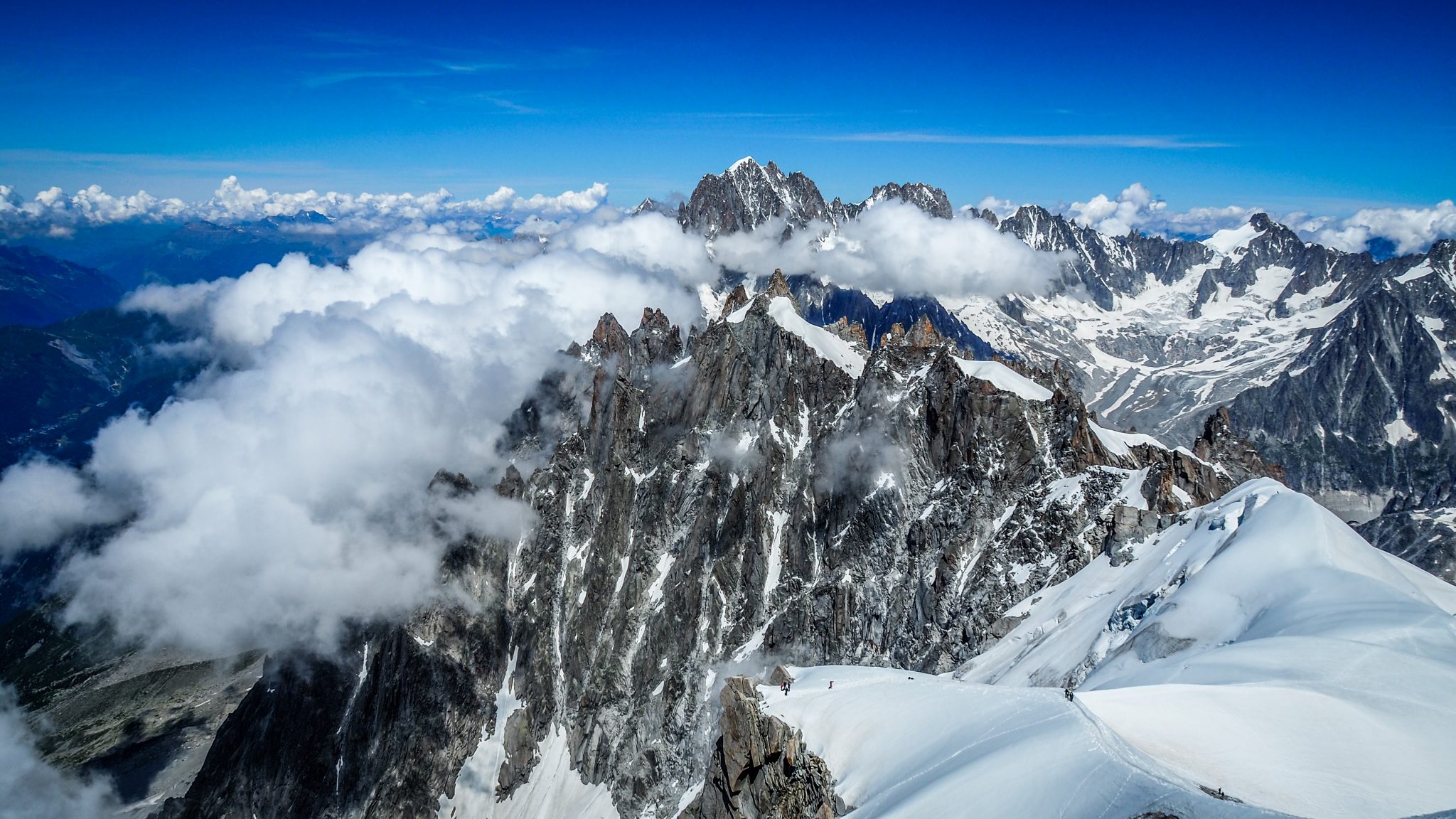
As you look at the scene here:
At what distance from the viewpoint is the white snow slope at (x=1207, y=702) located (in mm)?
36031

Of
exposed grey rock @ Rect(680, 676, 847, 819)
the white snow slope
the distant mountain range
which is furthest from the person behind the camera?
exposed grey rock @ Rect(680, 676, 847, 819)

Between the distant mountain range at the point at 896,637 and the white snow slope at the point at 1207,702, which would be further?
the distant mountain range at the point at 896,637

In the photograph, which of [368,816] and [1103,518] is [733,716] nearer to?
[1103,518]

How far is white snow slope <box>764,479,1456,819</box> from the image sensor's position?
36031 millimetres

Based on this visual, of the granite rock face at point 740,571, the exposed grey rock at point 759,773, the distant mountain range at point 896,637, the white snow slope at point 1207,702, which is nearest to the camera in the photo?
the white snow slope at point 1207,702

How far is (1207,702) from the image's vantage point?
43281 millimetres

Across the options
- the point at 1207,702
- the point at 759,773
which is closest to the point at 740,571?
the point at 759,773

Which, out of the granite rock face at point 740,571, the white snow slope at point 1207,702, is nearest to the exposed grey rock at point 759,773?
the granite rock face at point 740,571

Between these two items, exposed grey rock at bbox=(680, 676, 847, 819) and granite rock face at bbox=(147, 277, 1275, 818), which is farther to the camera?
granite rock face at bbox=(147, 277, 1275, 818)

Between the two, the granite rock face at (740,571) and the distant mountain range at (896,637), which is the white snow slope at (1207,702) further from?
the granite rock face at (740,571)

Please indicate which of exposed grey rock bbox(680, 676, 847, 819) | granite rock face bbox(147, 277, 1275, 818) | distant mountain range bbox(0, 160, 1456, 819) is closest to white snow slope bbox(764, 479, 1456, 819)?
distant mountain range bbox(0, 160, 1456, 819)

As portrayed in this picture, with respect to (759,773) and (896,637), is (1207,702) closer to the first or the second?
(759,773)

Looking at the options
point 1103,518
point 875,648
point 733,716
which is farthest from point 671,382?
point 733,716

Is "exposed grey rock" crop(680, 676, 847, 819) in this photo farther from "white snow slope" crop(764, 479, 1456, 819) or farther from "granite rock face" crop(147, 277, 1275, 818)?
"white snow slope" crop(764, 479, 1456, 819)
